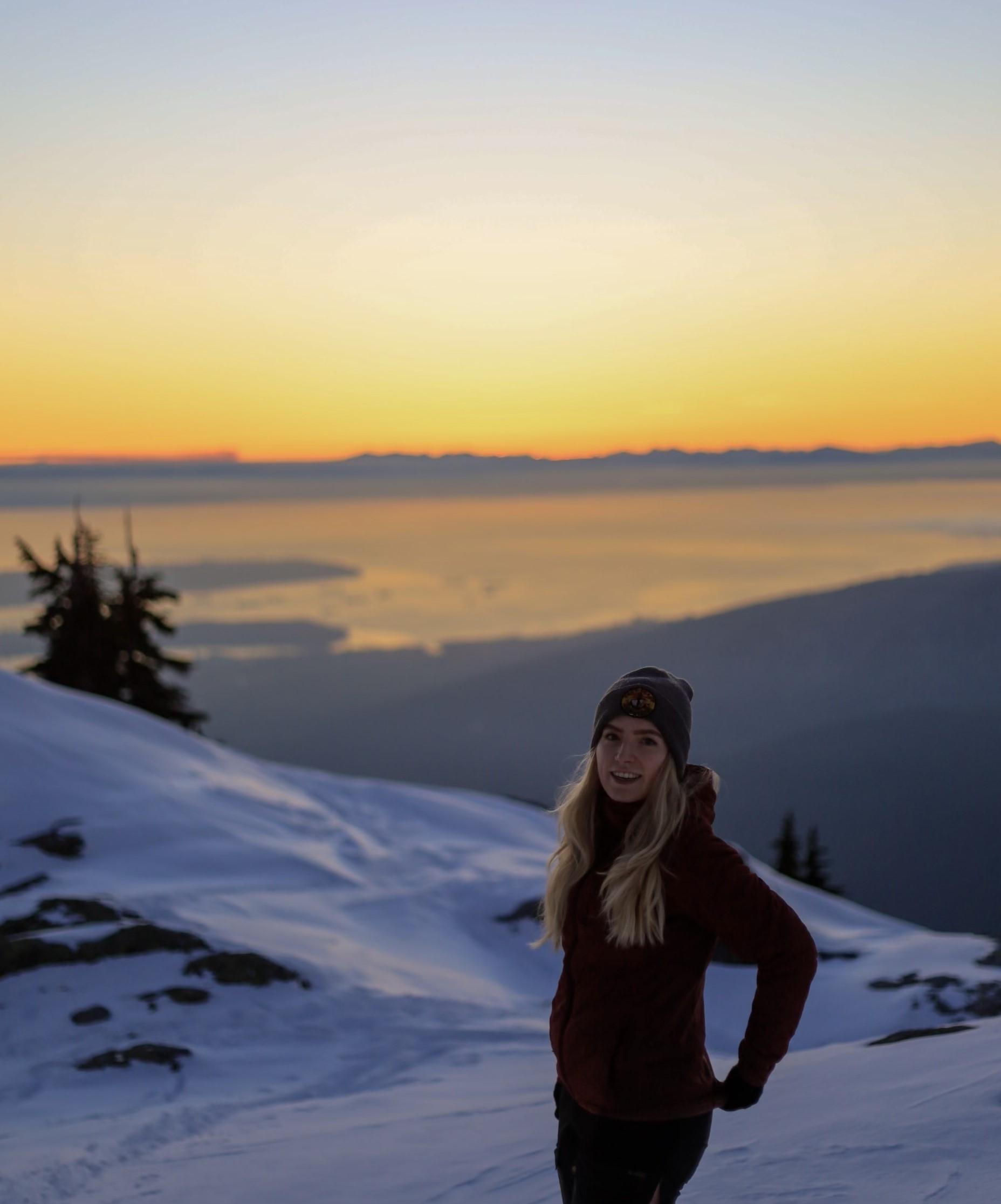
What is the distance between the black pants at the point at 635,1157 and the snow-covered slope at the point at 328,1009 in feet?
5.14

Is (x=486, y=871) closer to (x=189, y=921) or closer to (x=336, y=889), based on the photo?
(x=336, y=889)

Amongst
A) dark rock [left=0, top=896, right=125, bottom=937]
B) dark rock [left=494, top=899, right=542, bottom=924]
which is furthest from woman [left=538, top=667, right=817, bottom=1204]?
dark rock [left=494, top=899, right=542, bottom=924]

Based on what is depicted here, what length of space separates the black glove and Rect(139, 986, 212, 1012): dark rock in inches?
Result: 280

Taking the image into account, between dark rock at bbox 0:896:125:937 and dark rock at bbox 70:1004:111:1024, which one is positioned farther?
dark rock at bbox 0:896:125:937

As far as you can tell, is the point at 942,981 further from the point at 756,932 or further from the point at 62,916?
the point at 756,932

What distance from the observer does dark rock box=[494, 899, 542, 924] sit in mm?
12328

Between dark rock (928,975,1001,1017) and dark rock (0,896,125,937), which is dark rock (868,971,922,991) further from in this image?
dark rock (0,896,125,937)

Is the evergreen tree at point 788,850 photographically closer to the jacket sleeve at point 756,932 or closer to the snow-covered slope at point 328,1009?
the snow-covered slope at point 328,1009

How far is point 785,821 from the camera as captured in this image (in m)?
39.2

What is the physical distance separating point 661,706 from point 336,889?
33.4ft

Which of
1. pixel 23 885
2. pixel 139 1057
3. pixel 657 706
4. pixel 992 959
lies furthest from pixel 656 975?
pixel 992 959

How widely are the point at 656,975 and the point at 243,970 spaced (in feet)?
24.1

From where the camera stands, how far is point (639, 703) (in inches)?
113

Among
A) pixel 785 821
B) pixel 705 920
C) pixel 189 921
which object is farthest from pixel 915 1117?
pixel 785 821
